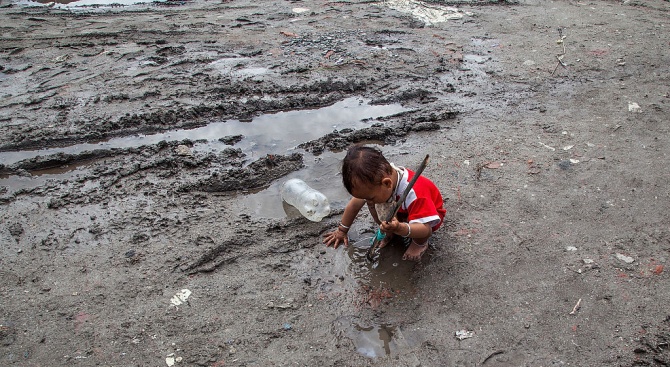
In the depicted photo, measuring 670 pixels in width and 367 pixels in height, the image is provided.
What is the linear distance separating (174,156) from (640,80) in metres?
5.25

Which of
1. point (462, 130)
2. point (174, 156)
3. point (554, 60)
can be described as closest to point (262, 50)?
point (174, 156)

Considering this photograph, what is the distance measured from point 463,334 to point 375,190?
3.13 ft

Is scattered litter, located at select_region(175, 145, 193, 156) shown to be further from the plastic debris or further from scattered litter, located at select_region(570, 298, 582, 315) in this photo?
the plastic debris

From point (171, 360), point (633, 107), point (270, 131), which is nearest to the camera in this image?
point (171, 360)

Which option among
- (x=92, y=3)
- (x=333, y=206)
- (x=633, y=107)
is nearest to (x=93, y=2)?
(x=92, y=3)

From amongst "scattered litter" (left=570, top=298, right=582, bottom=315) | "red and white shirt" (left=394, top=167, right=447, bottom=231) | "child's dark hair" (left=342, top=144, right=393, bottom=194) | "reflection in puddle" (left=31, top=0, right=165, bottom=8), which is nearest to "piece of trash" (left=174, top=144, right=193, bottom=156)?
"child's dark hair" (left=342, top=144, right=393, bottom=194)

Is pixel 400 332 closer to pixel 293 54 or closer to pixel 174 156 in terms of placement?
pixel 174 156

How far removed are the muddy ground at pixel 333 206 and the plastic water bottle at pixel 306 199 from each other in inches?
4.7

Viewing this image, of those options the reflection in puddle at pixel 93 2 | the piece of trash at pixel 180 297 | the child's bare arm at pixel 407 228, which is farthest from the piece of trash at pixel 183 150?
the reflection in puddle at pixel 93 2

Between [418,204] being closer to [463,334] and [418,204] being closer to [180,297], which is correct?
[463,334]

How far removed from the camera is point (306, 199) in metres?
Result: 3.51

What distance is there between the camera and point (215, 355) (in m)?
2.41

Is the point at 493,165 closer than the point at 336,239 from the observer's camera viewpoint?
No

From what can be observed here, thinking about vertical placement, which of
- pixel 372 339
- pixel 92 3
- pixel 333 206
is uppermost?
pixel 92 3
